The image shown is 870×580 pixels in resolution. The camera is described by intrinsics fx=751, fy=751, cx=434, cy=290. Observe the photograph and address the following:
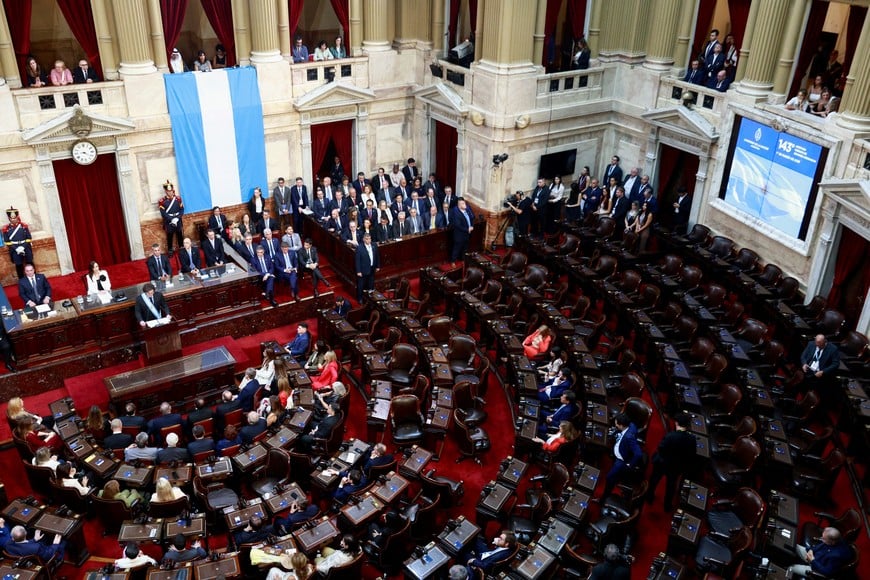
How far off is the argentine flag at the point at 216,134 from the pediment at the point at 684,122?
953 centimetres

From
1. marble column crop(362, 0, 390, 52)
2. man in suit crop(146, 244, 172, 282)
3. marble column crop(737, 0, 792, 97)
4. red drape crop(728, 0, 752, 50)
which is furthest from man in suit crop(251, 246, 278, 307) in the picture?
red drape crop(728, 0, 752, 50)

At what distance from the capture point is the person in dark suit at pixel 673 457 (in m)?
10.3

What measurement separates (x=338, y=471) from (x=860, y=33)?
40.7ft

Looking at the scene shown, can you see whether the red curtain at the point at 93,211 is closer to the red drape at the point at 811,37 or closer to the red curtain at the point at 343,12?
the red curtain at the point at 343,12

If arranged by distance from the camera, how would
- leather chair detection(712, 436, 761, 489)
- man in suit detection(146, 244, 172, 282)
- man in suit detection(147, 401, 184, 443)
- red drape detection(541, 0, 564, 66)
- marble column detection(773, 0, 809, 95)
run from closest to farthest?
leather chair detection(712, 436, 761, 489) < man in suit detection(147, 401, 184, 443) < marble column detection(773, 0, 809, 95) < man in suit detection(146, 244, 172, 282) < red drape detection(541, 0, 564, 66)

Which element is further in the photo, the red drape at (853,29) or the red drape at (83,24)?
the red drape at (83,24)

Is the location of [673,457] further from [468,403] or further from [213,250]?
[213,250]

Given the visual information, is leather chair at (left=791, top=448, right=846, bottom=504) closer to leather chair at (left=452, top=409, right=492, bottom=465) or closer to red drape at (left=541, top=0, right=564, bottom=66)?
leather chair at (left=452, top=409, right=492, bottom=465)

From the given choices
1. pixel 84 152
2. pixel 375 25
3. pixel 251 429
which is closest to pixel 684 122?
pixel 375 25

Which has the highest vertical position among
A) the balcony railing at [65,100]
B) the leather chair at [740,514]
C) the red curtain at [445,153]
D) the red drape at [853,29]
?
the red drape at [853,29]

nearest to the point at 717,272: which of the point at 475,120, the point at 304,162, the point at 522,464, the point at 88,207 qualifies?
the point at 475,120

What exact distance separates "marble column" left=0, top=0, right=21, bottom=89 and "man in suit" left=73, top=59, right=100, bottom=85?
1.18m

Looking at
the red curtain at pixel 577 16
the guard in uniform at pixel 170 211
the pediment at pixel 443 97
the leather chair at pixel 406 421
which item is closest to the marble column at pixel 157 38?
the guard in uniform at pixel 170 211

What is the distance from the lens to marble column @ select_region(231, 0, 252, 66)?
1780 centimetres
